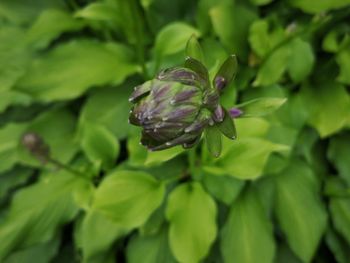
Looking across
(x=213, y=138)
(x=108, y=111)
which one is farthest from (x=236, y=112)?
(x=108, y=111)

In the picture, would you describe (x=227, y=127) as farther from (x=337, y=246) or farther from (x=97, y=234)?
(x=337, y=246)

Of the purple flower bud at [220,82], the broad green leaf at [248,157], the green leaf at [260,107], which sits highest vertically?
the purple flower bud at [220,82]

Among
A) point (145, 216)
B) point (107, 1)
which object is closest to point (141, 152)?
point (145, 216)

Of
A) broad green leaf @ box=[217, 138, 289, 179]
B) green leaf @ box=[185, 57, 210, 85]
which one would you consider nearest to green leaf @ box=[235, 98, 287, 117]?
green leaf @ box=[185, 57, 210, 85]

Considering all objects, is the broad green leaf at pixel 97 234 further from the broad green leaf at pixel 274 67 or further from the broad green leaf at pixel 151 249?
the broad green leaf at pixel 274 67

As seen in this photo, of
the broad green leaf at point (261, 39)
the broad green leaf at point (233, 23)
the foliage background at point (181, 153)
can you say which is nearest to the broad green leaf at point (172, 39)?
the foliage background at point (181, 153)
